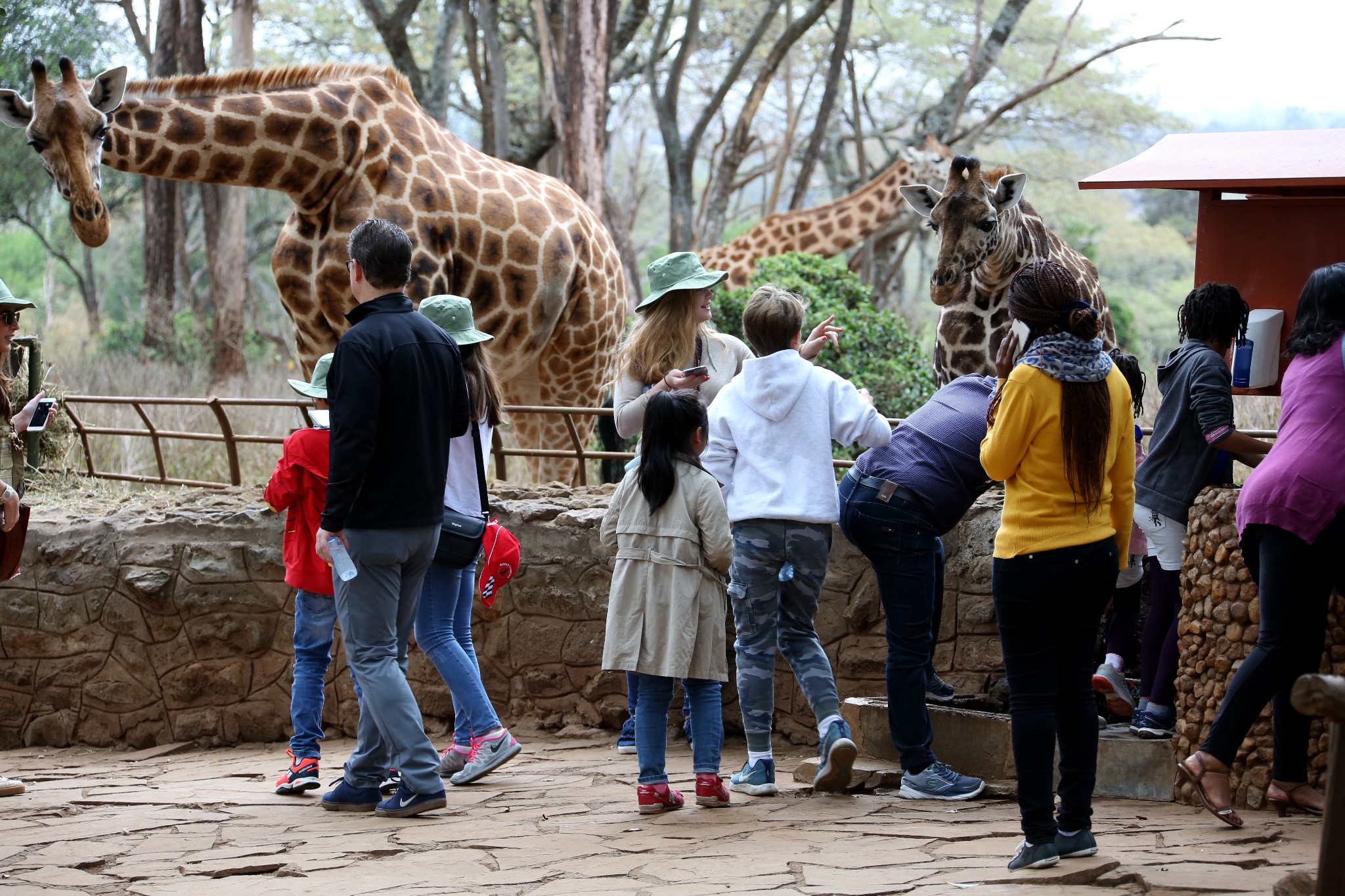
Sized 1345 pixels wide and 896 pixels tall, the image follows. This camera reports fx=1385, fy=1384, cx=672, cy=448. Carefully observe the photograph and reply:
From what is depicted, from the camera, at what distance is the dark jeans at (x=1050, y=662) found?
3609 mm

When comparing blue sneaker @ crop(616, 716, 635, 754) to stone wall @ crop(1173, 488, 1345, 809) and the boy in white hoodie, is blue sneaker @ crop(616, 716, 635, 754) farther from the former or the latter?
stone wall @ crop(1173, 488, 1345, 809)

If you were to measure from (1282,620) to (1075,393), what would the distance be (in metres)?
1.01

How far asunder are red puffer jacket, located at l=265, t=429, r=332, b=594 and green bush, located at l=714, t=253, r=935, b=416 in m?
5.13

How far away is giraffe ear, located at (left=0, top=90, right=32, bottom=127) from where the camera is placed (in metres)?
6.25

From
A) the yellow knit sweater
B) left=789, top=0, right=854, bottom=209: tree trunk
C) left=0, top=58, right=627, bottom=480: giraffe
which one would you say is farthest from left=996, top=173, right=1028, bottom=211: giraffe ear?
left=789, top=0, right=854, bottom=209: tree trunk

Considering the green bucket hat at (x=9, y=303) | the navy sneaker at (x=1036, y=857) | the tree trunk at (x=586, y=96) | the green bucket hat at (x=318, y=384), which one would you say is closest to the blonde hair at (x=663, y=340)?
the green bucket hat at (x=318, y=384)

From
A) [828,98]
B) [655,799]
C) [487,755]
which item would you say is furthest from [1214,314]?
[828,98]

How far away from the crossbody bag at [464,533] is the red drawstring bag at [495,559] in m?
0.38

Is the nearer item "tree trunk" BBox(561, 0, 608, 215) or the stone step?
the stone step

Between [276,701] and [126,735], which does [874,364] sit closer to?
[276,701]

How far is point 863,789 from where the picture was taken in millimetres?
4844

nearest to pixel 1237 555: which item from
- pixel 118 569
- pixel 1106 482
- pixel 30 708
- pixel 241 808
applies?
pixel 1106 482

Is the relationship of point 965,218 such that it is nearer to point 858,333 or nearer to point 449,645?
point 449,645

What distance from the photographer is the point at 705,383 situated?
5062 millimetres
